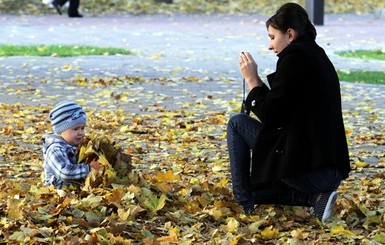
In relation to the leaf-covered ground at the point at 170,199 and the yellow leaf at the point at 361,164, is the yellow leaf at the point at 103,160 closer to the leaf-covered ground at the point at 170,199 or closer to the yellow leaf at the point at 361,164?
the leaf-covered ground at the point at 170,199

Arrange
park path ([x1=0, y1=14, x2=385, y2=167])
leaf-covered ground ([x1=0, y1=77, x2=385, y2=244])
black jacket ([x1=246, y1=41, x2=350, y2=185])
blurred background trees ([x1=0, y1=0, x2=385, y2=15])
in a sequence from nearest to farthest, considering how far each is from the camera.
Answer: leaf-covered ground ([x1=0, y1=77, x2=385, y2=244])
black jacket ([x1=246, y1=41, x2=350, y2=185])
park path ([x1=0, y1=14, x2=385, y2=167])
blurred background trees ([x1=0, y1=0, x2=385, y2=15])

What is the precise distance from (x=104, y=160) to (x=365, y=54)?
11.9m

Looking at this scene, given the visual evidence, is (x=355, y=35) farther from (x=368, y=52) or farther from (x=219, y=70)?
(x=219, y=70)

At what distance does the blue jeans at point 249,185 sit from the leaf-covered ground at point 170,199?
10 centimetres

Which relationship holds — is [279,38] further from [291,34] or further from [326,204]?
[326,204]

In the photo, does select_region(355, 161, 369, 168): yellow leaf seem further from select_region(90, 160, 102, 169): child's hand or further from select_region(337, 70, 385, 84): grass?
select_region(337, 70, 385, 84): grass

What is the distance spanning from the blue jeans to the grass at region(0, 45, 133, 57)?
11.5 m

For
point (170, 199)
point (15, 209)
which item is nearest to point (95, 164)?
point (170, 199)

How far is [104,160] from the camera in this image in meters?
6.42

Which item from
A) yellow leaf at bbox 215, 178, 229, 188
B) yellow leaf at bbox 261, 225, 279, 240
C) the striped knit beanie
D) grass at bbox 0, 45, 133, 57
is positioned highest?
the striped knit beanie

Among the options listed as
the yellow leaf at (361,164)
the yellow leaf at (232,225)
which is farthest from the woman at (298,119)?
the yellow leaf at (361,164)

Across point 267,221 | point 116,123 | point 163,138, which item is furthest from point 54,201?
point 116,123

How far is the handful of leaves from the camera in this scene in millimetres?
6375

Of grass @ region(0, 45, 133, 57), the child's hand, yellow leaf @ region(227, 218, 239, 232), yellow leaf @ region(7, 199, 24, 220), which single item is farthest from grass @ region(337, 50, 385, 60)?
yellow leaf @ region(7, 199, 24, 220)
